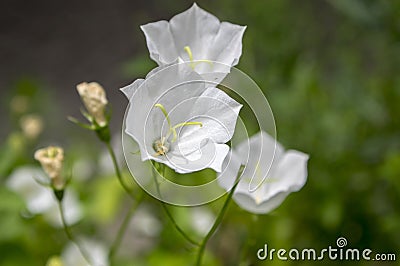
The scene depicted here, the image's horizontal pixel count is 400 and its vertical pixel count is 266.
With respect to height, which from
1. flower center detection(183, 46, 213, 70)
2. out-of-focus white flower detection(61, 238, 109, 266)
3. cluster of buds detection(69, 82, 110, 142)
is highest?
flower center detection(183, 46, 213, 70)

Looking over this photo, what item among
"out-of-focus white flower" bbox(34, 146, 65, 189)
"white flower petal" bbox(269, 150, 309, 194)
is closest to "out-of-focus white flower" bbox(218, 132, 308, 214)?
"white flower petal" bbox(269, 150, 309, 194)

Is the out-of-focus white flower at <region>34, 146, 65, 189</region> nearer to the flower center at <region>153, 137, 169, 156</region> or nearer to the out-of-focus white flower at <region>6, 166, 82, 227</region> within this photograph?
the flower center at <region>153, 137, 169, 156</region>

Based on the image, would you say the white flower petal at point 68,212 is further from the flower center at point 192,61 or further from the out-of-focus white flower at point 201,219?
the flower center at point 192,61

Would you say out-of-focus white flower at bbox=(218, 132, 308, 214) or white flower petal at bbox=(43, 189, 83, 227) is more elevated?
out-of-focus white flower at bbox=(218, 132, 308, 214)

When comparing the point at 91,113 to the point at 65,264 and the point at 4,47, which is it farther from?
the point at 4,47

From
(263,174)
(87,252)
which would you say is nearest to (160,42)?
(263,174)

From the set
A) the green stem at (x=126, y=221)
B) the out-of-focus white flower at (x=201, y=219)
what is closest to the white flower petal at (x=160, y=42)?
the green stem at (x=126, y=221)

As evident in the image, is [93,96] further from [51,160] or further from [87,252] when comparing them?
[87,252]
